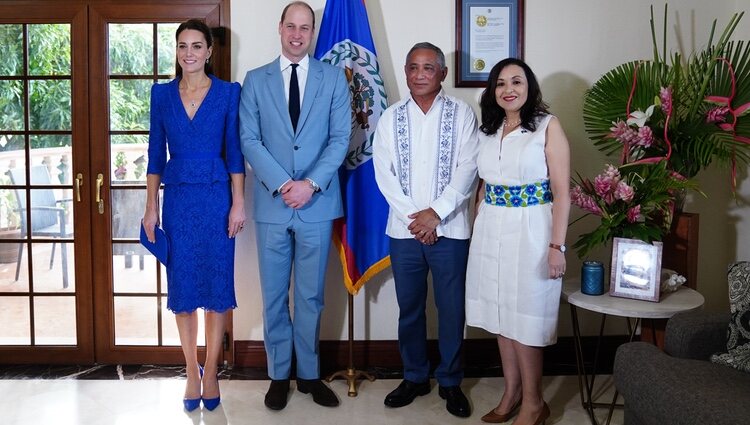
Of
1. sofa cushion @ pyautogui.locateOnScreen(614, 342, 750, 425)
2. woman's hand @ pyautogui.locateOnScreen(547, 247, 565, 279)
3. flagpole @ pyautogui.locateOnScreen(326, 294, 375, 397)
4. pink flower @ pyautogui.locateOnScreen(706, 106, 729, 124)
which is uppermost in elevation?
pink flower @ pyautogui.locateOnScreen(706, 106, 729, 124)

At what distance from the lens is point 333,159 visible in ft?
9.89

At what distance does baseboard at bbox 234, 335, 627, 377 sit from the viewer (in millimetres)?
3615

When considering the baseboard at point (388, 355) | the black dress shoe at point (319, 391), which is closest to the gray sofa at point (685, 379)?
the baseboard at point (388, 355)

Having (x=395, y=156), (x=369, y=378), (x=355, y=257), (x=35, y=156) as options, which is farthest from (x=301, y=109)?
(x=35, y=156)

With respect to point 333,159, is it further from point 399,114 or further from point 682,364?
point 682,364

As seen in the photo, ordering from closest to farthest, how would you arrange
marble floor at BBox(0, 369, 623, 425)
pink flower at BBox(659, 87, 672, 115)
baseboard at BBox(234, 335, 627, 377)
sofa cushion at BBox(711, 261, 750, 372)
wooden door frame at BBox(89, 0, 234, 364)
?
sofa cushion at BBox(711, 261, 750, 372) < pink flower at BBox(659, 87, 672, 115) < marble floor at BBox(0, 369, 623, 425) < wooden door frame at BBox(89, 0, 234, 364) < baseboard at BBox(234, 335, 627, 377)

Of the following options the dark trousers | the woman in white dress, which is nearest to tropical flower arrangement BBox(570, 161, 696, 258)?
the woman in white dress

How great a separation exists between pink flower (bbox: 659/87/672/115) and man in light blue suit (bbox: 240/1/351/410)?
1.35 meters

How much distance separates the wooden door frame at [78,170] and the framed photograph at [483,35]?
193 cm

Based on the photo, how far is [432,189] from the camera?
2963 millimetres

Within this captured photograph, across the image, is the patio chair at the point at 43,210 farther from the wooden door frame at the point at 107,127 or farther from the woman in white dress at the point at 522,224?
the woman in white dress at the point at 522,224

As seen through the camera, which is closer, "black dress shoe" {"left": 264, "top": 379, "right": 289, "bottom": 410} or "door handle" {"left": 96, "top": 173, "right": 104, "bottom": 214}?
"black dress shoe" {"left": 264, "top": 379, "right": 289, "bottom": 410}

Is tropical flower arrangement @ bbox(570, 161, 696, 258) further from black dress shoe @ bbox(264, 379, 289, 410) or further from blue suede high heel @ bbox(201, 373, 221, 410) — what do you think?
blue suede high heel @ bbox(201, 373, 221, 410)

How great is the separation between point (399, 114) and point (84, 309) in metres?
2.01
